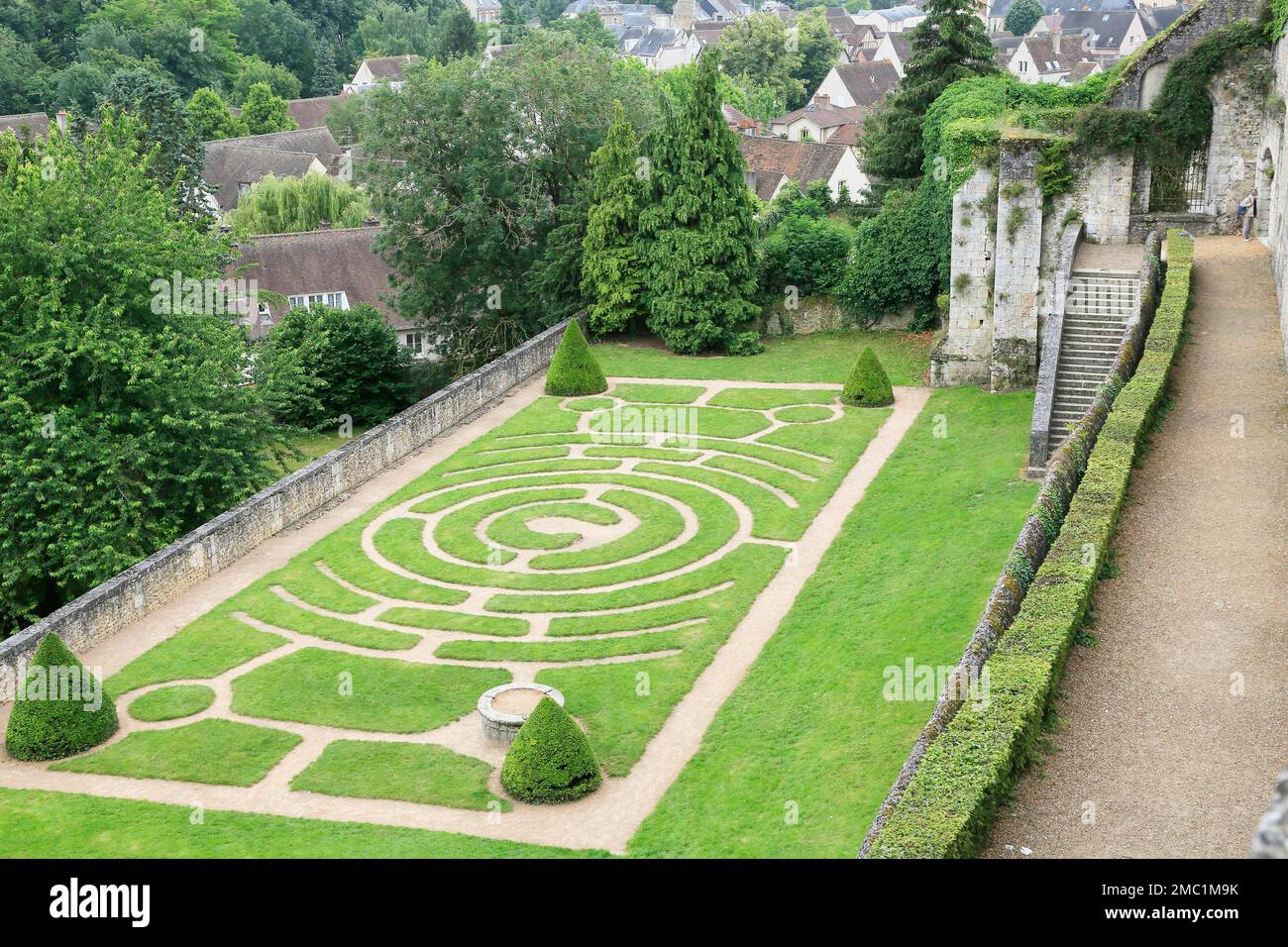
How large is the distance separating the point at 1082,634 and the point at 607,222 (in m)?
32.0

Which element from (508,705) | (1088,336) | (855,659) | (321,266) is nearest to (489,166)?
(321,266)

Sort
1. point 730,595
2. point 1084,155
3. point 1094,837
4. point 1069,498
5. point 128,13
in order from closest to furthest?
point 1094,837 < point 1069,498 < point 730,595 < point 1084,155 < point 128,13

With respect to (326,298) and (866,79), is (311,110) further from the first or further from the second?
(326,298)

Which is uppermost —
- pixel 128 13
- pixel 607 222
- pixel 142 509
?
pixel 128 13

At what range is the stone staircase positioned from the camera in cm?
3762

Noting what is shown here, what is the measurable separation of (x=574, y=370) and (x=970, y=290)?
12923mm

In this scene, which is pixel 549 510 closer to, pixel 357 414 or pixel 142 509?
pixel 142 509

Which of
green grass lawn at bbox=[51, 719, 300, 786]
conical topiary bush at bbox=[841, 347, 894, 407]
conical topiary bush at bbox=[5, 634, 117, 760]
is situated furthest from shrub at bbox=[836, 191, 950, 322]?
conical topiary bush at bbox=[5, 634, 117, 760]

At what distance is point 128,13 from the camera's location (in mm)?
117062

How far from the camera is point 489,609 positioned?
103ft

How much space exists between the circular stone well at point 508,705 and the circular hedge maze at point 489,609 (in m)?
0.39

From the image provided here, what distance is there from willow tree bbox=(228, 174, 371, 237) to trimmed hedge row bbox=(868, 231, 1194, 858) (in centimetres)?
5504

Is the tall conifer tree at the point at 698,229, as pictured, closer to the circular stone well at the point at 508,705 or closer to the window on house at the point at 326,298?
the window on house at the point at 326,298

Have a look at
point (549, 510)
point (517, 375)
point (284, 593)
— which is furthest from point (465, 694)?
point (517, 375)
